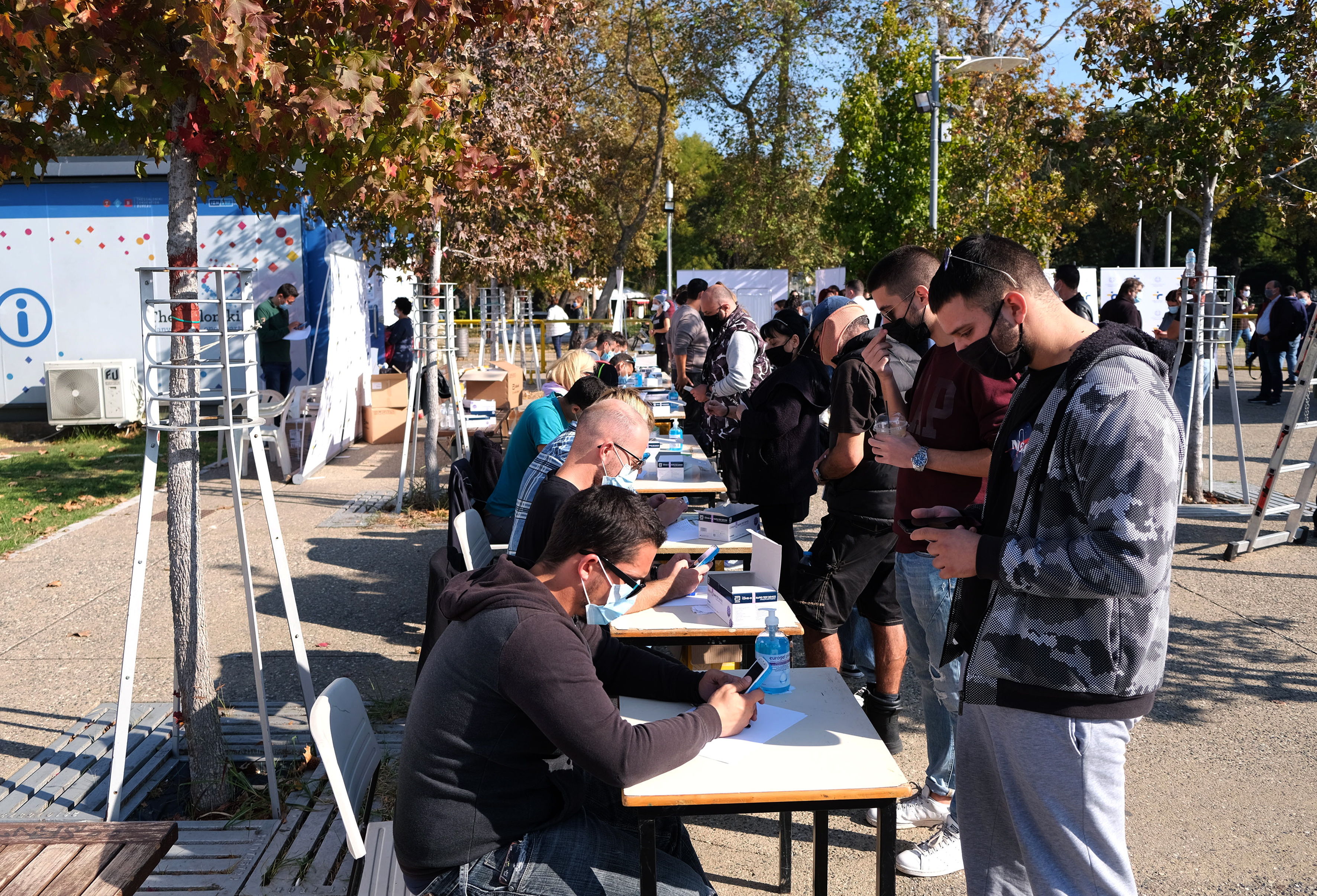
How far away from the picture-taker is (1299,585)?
22.0 feet

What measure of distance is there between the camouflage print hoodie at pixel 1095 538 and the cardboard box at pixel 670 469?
3.86m

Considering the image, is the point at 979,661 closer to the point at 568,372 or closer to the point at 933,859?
the point at 933,859

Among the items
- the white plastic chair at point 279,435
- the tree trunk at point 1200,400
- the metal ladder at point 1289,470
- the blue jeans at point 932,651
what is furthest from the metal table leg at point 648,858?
the white plastic chair at point 279,435

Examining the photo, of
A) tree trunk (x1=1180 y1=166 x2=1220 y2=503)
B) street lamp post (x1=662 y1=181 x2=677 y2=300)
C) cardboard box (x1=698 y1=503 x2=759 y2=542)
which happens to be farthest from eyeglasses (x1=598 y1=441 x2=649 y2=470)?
street lamp post (x1=662 y1=181 x2=677 y2=300)

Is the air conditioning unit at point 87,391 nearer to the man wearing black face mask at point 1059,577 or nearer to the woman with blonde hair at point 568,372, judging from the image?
the woman with blonde hair at point 568,372

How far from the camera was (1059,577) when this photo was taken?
7.33 feet

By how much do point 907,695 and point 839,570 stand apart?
1.25 metres

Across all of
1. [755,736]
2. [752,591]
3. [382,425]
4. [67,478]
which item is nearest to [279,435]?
[67,478]

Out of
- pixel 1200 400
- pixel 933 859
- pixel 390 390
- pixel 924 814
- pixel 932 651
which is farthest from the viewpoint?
pixel 390 390

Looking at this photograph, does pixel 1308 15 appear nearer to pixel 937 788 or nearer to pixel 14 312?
pixel 937 788

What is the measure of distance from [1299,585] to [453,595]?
21.2 feet

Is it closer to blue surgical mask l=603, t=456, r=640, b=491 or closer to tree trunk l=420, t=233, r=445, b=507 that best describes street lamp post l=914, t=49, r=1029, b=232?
tree trunk l=420, t=233, r=445, b=507

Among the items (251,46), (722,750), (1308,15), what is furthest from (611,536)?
(1308,15)

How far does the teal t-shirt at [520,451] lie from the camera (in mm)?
5625
